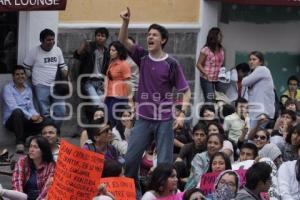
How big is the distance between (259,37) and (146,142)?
8.11 m

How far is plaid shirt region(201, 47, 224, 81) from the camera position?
17781 millimetres

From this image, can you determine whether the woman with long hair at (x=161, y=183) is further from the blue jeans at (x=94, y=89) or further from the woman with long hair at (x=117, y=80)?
the blue jeans at (x=94, y=89)

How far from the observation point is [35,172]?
35.4ft

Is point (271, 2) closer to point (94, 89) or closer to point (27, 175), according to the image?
point (94, 89)

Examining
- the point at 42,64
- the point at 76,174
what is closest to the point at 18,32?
the point at 42,64

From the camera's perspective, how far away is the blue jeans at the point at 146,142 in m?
11.8

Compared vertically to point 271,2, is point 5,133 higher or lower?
lower

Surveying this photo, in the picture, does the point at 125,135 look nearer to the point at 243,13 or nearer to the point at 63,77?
the point at 63,77

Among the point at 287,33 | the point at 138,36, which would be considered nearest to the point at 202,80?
the point at 138,36

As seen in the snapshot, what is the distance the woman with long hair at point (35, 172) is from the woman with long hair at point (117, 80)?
16.9 feet

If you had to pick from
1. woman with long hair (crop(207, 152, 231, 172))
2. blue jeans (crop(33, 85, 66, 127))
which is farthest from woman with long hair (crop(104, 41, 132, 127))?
woman with long hair (crop(207, 152, 231, 172))

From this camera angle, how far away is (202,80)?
18234mm

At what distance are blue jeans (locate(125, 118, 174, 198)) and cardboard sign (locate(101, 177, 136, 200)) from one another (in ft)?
3.73

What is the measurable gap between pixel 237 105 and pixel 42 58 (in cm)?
283
